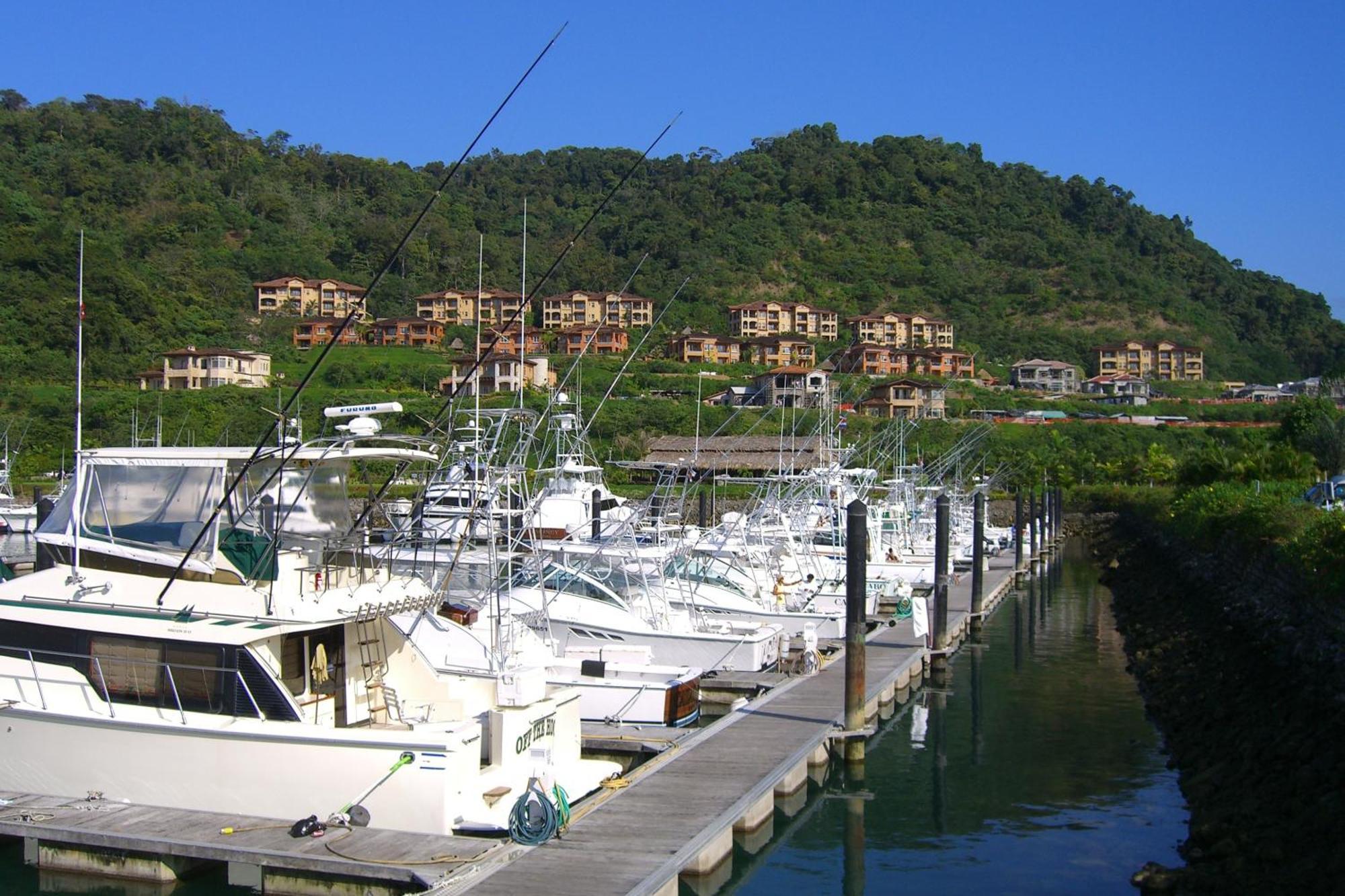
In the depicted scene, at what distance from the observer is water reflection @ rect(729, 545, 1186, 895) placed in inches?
592

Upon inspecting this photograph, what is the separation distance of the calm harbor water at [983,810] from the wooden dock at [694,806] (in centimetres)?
66

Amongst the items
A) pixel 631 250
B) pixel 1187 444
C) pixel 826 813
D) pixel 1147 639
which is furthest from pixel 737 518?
pixel 631 250

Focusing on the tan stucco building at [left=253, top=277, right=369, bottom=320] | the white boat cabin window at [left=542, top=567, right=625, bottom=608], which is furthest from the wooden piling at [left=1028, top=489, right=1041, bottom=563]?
the tan stucco building at [left=253, top=277, right=369, bottom=320]

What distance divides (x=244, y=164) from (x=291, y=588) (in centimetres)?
14335

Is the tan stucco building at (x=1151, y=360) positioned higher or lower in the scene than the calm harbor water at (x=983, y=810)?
higher

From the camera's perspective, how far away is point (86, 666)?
13.7m

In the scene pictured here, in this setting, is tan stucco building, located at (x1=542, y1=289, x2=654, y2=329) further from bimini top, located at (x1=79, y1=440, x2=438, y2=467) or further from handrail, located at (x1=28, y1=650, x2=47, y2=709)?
handrail, located at (x1=28, y1=650, x2=47, y2=709)

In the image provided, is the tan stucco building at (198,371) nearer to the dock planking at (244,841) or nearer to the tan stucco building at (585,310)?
the tan stucco building at (585,310)

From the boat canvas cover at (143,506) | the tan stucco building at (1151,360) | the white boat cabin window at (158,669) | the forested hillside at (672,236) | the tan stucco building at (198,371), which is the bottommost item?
the white boat cabin window at (158,669)

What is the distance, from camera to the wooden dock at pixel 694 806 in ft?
36.9

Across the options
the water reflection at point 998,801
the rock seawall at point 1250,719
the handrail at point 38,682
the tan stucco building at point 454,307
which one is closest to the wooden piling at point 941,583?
the water reflection at point 998,801

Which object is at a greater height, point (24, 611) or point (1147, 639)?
point (24, 611)

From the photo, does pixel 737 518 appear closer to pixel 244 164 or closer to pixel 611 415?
pixel 611 415

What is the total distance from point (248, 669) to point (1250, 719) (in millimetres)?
15402
